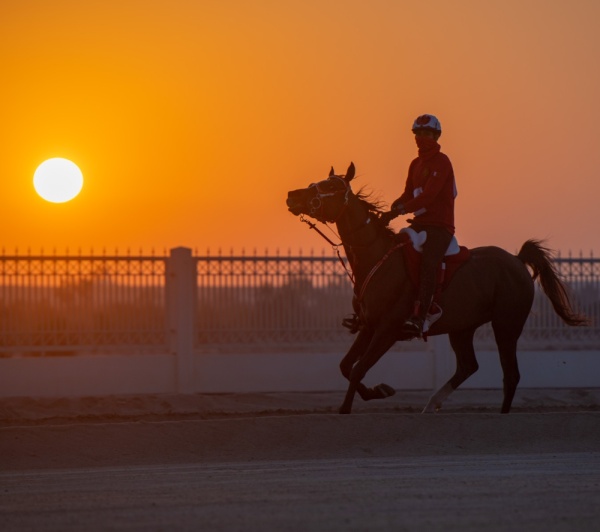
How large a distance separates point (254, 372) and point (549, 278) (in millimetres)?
6723

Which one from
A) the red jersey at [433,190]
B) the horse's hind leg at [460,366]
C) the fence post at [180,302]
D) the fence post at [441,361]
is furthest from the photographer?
the fence post at [441,361]

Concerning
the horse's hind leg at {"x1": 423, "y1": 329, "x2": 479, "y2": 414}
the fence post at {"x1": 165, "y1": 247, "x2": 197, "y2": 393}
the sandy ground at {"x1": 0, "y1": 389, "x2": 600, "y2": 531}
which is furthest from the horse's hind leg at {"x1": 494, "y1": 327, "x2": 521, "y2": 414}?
the fence post at {"x1": 165, "y1": 247, "x2": 197, "y2": 393}

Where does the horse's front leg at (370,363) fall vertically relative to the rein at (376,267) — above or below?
below

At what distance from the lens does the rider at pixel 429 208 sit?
1460cm

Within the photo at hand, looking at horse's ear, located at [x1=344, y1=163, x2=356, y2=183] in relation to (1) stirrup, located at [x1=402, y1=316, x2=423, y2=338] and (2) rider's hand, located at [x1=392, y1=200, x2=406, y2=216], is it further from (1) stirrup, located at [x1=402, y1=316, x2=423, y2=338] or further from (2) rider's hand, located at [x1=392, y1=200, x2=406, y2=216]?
(1) stirrup, located at [x1=402, y1=316, x2=423, y2=338]

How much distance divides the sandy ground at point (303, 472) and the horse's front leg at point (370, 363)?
811 mm

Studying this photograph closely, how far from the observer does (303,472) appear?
431 inches

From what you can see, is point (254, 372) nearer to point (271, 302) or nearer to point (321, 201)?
point (271, 302)

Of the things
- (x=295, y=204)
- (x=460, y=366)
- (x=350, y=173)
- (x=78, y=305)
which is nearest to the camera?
(x=295, y=204)

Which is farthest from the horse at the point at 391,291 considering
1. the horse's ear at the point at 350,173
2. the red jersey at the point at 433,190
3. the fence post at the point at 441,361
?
the fence post at the point at 441,361

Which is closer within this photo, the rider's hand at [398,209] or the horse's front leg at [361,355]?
the rider's hand at [398,209]

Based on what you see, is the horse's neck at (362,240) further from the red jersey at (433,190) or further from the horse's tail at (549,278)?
the horse's tail at (549,278)

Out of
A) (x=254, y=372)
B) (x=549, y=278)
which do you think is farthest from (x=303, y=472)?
(x=254, y=372)

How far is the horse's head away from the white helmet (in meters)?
0.90
